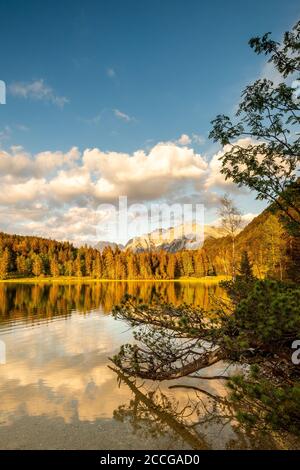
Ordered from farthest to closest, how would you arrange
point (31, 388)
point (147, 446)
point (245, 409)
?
point (31, 388), point (245, 409), point (147, 446)

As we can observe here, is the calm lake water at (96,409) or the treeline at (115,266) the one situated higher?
the treeline at (115,266)

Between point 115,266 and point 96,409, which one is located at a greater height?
point 115,266

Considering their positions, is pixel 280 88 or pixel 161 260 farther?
pixel 161 260

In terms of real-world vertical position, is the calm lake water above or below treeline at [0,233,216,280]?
below

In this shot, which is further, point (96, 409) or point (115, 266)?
point (115, 266)

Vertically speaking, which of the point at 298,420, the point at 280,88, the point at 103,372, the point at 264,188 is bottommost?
the point at 103,372

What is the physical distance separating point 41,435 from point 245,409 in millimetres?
6729

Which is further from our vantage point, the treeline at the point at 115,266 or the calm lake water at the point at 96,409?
the treeline at the point at 115,266

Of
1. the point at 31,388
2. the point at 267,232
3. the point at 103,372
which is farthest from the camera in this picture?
the point at 267,232

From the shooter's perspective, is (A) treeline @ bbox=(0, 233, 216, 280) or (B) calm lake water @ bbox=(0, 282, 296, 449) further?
(A) treeline @ bbox=(0, 233, 216, 280)

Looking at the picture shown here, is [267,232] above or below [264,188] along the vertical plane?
above

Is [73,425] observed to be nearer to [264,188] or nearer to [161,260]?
[264,188]

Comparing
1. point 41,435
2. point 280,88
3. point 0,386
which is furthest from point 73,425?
point 280,88

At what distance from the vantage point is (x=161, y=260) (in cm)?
16562
